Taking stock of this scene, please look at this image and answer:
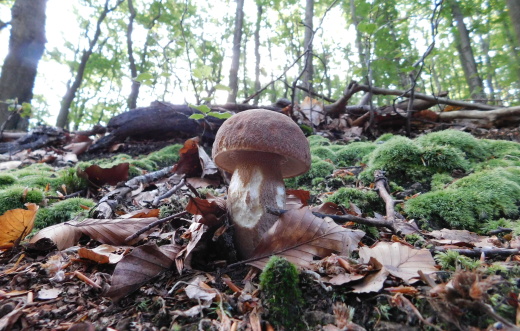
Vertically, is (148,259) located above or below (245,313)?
above

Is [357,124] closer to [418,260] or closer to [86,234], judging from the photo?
[418,260]

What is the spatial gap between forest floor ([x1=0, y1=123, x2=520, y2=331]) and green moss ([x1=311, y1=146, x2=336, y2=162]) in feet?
6.48

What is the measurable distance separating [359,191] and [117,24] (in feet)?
57.8

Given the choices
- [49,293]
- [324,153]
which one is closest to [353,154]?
[324,153]

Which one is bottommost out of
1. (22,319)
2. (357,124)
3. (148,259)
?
(22,319)

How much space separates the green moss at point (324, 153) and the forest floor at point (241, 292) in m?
1.97

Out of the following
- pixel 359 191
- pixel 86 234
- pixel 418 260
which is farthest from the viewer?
pixel 359 191

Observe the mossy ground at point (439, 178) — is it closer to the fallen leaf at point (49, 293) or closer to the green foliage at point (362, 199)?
the green foliage at point (362, 199)

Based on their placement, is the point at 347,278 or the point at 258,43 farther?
the point at 258,43

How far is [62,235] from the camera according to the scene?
1707mm

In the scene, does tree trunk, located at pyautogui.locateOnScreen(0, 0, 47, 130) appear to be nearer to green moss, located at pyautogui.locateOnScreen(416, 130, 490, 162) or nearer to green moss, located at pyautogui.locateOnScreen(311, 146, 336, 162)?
green moss, located at pyautogui.locateOnScreen(311, 146, 336, 162)

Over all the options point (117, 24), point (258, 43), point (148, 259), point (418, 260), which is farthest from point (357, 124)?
point (117, 24)

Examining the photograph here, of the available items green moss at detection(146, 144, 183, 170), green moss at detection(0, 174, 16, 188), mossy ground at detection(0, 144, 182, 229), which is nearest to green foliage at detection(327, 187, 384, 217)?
mossy ground at detection(0, 144, 182, 229)

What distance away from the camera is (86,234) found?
1.72 m
